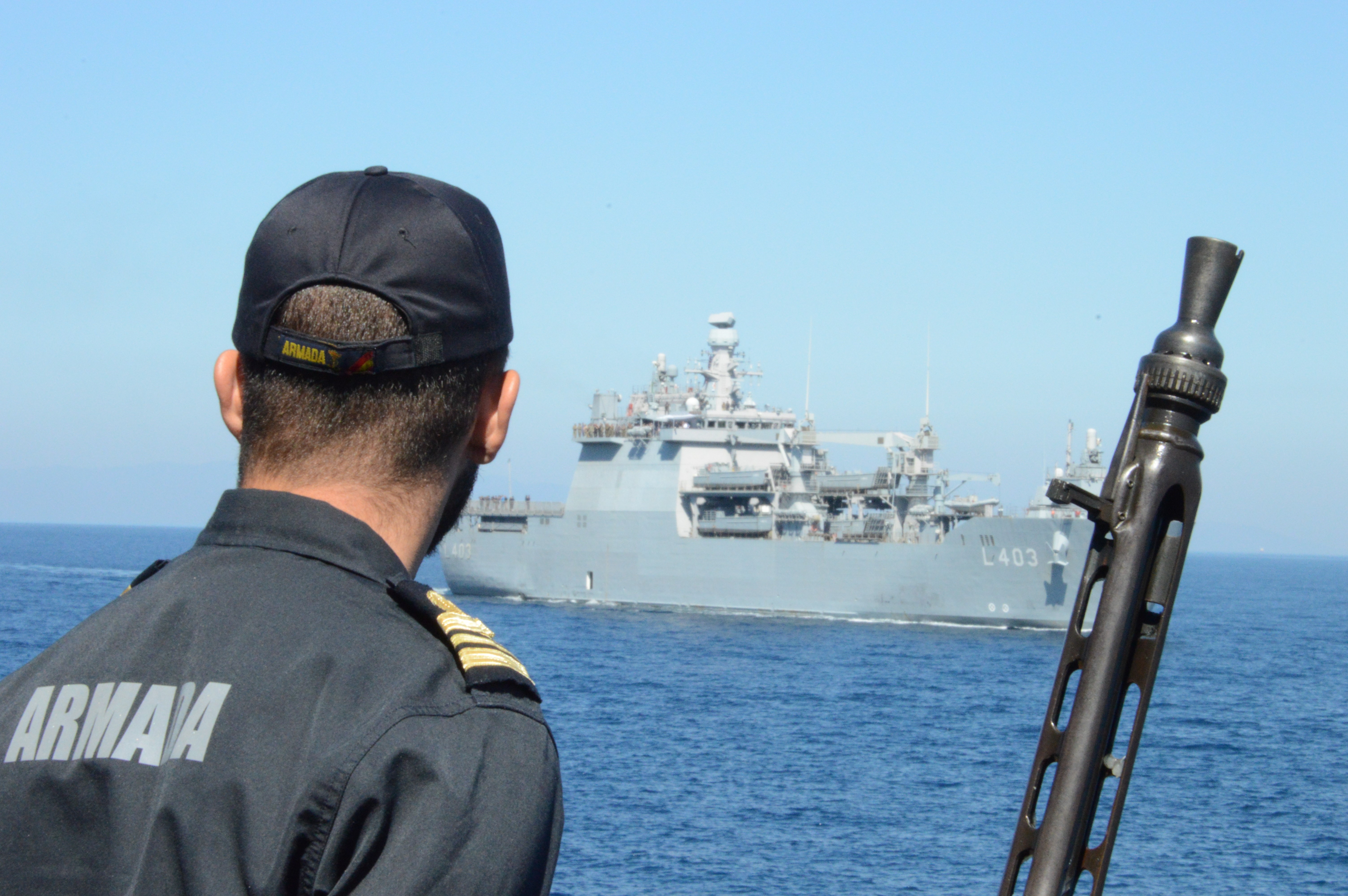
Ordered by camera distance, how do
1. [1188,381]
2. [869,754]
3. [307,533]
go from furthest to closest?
[869,754], [1188,381], [307,533]

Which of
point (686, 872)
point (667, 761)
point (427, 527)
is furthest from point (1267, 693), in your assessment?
point (427, 527)

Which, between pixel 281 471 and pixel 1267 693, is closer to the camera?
pixel 281 471

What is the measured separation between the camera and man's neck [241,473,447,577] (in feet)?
4.45

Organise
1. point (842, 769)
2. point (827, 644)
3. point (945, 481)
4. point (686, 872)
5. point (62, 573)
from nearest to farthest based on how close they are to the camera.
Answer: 1. point (686, 872)
2. point (842, 769)
3. point (827, 644)
4. point (945, 481)
5. point (62, 573)

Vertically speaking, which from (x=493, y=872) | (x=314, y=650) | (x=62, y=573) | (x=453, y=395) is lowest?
(x=62, y=573)

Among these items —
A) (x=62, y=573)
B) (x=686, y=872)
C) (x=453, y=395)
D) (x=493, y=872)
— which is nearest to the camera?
(x=493, y=872)

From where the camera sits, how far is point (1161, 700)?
3300 cm

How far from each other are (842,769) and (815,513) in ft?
63.1

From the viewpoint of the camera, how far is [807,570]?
40.5 metres

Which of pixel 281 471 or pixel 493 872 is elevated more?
pixel 281 471

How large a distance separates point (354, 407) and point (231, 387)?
0.74 feet

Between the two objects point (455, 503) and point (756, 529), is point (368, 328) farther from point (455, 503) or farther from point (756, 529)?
point (756, 529)

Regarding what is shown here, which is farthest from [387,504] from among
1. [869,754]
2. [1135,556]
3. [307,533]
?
[869,754]

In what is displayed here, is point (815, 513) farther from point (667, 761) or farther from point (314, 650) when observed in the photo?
point (314, 650)
